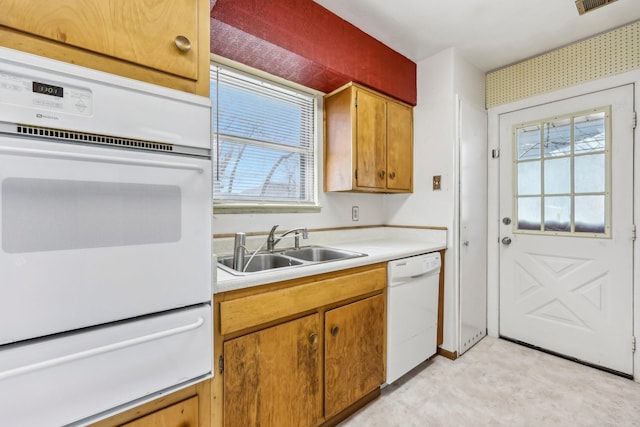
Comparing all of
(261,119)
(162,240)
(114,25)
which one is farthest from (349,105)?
(162,240)

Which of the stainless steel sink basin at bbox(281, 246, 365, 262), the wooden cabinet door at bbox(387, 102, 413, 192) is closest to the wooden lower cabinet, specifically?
the stainless steel sink basin at bbox(281, 246, 365, 262)

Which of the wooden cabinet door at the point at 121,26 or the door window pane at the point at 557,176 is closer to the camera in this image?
the wooden cabinet door at the point at 121,26

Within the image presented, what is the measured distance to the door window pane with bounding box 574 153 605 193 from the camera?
7.01 feet

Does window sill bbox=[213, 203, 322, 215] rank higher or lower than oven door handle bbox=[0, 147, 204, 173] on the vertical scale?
lower

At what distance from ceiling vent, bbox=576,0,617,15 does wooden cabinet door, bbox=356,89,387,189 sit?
4.21 feet

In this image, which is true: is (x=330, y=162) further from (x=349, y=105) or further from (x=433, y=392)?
(x=433, y=392)

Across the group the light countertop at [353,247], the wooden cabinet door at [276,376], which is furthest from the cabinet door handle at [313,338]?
the light countertop at [353,247]

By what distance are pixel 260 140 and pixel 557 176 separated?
7.91 feet

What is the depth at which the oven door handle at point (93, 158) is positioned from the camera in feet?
2.27

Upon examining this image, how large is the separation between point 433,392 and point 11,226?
2231mm

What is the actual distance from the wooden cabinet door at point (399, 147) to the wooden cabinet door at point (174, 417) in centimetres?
190

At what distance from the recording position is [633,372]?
79.0 inches

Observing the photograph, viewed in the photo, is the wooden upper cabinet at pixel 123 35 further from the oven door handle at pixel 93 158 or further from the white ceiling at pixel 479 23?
the white ceiling at pixel 479 23

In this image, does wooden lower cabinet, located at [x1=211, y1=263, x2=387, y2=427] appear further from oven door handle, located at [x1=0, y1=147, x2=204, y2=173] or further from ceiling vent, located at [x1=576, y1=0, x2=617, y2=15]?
ceiling vent, located at [x1=576, y1=0, x2=617, y2=15]
